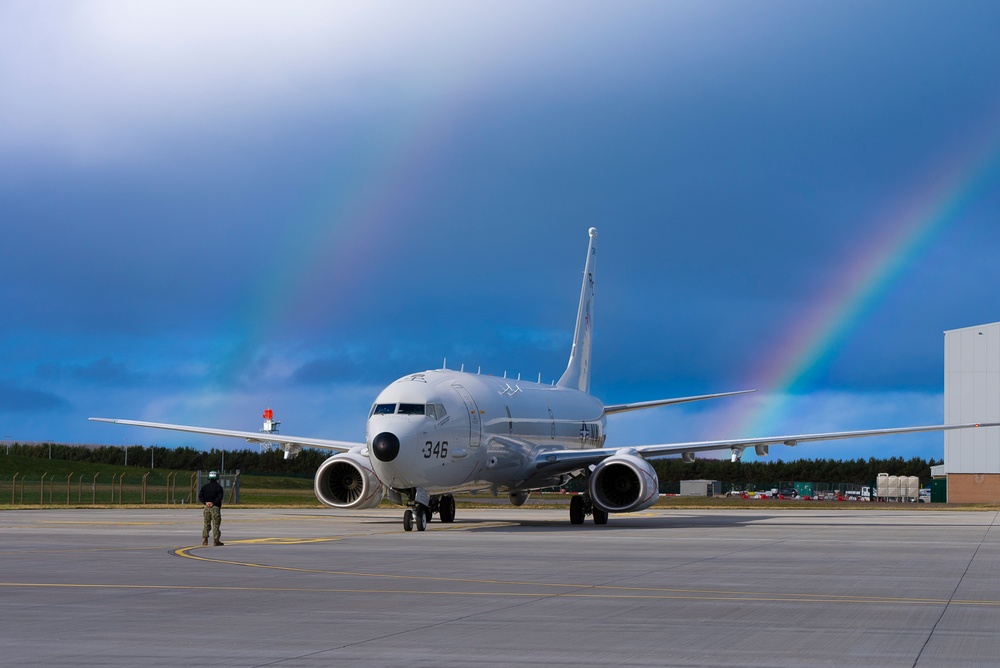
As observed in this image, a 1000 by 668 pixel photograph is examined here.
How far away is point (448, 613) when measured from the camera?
13.2 m

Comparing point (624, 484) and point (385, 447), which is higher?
point (385, 447)

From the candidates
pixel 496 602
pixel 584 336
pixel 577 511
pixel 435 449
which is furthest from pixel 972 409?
pixel 496 602

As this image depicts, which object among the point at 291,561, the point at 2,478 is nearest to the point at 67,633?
the point at 291,561

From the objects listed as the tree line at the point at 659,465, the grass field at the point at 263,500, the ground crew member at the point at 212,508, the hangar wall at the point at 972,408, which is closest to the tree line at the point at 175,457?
the tree line at the point at 659,465

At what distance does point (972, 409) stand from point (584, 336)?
34.8m

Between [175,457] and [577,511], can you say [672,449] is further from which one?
[175,457]

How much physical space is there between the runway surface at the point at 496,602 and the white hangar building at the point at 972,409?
51.1 m

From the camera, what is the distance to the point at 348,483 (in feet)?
121

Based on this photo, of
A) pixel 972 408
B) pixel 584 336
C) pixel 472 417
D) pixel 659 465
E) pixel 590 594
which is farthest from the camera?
pixel 659 465

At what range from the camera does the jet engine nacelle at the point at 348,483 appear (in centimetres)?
3566

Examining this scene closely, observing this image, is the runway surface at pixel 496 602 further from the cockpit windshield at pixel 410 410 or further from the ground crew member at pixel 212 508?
the cockpit windshield at pixel 410 410

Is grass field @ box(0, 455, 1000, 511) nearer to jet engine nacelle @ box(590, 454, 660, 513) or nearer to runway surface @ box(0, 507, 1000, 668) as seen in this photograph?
jet engine nacelle @ box(590, 454, 660, 513)

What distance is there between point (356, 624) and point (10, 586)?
20.5 ft

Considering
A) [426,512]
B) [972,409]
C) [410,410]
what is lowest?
[426,512]
